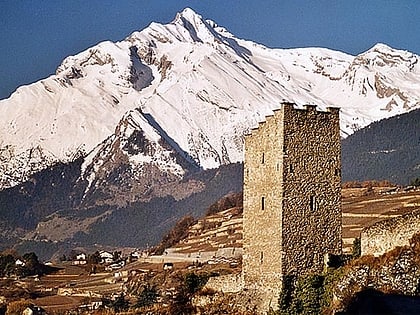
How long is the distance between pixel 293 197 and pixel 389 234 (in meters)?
4.39

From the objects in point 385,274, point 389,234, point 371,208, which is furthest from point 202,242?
point 385,274

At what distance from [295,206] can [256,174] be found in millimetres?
2429

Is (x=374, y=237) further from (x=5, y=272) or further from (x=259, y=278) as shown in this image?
(x=5, y=272)

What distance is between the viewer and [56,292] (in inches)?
4567

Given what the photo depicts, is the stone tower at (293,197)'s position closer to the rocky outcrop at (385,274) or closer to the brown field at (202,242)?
the rocky outcrop at (385,274)

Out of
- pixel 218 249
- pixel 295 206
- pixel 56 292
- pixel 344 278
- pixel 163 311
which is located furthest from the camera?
pixel 218 249

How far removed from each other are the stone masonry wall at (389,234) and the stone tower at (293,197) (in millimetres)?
2220

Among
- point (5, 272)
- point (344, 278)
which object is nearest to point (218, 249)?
point (5, 272)

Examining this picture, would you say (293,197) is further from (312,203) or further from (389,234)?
(389,234)

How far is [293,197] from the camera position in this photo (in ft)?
119

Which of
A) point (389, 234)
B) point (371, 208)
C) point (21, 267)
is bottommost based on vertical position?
point (21, 267)

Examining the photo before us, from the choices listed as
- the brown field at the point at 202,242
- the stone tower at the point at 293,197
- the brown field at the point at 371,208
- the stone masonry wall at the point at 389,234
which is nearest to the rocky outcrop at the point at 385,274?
the stone masonry wall at the point at 389,234

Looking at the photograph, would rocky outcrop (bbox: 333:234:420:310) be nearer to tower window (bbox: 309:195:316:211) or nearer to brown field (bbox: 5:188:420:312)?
tower window (bbox: 309:195:316:211)

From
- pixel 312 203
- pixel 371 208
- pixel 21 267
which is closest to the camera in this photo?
pixel 312 203
